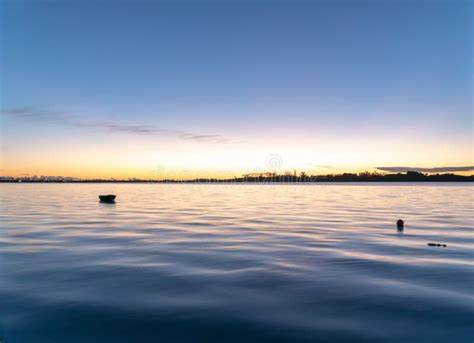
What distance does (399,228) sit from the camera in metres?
22.2

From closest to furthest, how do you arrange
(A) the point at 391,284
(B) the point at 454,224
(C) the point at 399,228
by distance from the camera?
1. (A) the point at 391,284
2. (C) the point at 399,228
3. (B) the point at 454,224

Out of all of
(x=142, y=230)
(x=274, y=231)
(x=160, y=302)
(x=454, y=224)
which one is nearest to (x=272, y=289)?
(x=160, y=302)

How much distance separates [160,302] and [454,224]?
81.6 ft

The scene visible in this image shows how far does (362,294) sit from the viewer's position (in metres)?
9.34

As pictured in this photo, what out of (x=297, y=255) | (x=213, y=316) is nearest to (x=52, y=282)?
(x=213, y=316)

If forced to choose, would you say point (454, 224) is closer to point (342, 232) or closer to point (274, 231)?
point (342, 232)

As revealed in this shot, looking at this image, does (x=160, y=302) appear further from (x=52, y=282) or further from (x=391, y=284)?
(x=391, y=284)

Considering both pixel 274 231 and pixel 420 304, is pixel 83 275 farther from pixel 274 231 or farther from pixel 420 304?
pixel 274 231

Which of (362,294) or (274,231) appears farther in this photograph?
(274,231)

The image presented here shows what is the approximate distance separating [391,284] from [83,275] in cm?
1043

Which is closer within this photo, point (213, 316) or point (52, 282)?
point (213, 316)

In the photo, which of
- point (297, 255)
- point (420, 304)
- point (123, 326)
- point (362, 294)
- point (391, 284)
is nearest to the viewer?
point (123, 326)

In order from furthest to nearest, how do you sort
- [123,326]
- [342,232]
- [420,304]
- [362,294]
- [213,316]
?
1. [342,232]
2. [362,294]
3. [420,304]
4. [213,316]
5. [123,326]

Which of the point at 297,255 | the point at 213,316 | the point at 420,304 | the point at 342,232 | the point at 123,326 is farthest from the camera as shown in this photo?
the point at 342,232
